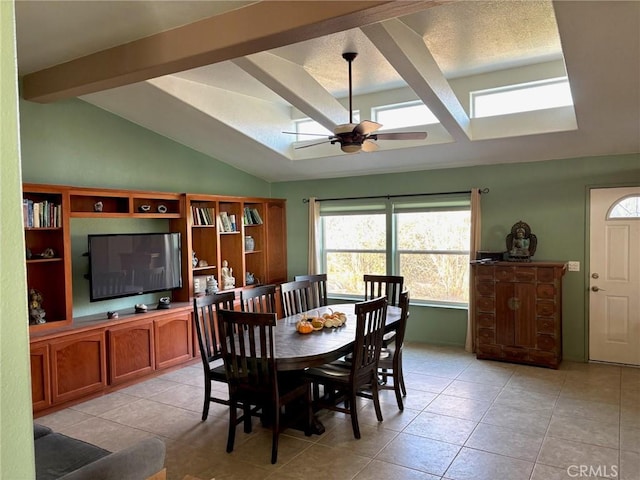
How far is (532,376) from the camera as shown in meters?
4.72

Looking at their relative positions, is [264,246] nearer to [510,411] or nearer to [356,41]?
[356,41]

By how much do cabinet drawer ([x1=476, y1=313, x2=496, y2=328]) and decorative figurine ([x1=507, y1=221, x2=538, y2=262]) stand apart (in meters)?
0.70

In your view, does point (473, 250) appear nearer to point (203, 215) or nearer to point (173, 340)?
point (203, 215)

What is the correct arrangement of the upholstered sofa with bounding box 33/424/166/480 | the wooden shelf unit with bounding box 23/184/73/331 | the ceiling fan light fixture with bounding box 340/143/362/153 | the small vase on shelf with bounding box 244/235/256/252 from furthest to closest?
the small vase on shelf with bounding box 244/235/256/252 < the wooden shelf unit with bounding box 23/184/73/331 < the ceiling fan light fixture with bounding box 340/143/362/153 < the upholstered sofa with bounding box 33/424/166/480

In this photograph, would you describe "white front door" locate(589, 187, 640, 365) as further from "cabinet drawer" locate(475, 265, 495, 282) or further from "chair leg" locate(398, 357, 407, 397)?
"chair leg" locate(398, 357, 407, 397)

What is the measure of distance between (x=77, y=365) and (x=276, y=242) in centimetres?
347

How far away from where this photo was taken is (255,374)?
3.19m

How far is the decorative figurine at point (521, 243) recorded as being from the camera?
5191mm

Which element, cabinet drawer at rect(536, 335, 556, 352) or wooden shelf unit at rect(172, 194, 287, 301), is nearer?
cabinet drawer at rect(536, 335, 556, 352)

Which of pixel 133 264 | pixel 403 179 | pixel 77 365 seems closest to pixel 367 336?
pixel 77 365

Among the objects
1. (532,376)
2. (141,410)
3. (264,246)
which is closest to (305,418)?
(141,410)

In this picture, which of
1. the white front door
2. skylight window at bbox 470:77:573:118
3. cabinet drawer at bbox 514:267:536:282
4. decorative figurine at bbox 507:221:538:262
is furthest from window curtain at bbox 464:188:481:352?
the white front door

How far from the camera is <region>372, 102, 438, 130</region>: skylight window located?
17.9 ft

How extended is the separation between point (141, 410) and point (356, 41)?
12.3 ft
